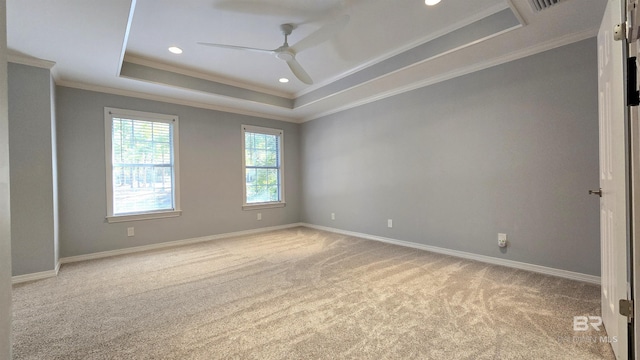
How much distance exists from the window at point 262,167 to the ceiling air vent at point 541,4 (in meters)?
4.46

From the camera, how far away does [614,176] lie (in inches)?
58.2

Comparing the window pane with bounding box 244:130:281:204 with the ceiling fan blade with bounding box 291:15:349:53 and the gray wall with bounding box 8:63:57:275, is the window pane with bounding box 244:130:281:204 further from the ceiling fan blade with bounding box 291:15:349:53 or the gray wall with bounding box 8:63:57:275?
the ceiling fan blade with bounding box 291:15:349:53

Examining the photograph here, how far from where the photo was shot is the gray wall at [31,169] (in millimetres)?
2879

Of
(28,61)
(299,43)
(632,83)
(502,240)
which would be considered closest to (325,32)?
(299,43)

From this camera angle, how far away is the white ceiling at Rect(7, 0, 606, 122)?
229cm

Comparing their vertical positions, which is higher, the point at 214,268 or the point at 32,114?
the point at 32,114

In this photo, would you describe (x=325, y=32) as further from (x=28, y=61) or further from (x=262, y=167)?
(x=262, y=167)

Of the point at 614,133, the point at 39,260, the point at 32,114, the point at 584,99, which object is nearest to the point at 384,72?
the point at 584,99

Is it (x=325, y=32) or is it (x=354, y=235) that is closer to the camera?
(x=325, y=32)

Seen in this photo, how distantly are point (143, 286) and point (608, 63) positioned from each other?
4176mm

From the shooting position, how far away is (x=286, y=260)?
3.46 m

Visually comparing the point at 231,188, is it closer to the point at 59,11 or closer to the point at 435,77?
the point at 59,11

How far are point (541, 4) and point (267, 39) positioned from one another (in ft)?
8.54

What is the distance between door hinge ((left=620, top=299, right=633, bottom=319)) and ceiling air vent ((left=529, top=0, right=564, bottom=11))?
218cm
